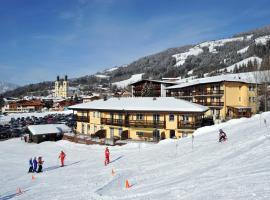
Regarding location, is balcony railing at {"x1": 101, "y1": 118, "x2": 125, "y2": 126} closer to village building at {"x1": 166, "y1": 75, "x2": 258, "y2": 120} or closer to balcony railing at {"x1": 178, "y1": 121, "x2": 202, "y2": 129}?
balcony railing at {"x1": 178, "y1": 121, "x2": 202, "y2": 129}

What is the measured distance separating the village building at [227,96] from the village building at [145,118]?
1311cm

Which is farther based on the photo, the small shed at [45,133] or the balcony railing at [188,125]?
the small shed at [45,133]

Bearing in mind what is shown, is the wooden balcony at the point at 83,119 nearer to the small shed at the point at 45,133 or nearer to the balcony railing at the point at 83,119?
the balcony railing at the point at 83,119

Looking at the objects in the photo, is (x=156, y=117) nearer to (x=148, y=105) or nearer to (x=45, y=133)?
(x=148, y=105)

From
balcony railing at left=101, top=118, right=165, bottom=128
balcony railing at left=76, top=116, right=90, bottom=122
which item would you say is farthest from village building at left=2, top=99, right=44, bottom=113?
balcony railing at left=101, top=118, right=165, bottom=128

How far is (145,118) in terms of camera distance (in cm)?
4681

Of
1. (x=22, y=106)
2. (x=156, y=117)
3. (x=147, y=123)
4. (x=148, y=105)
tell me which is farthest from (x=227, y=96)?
(x=22, y=106)

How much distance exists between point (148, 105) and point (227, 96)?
20.2 metres

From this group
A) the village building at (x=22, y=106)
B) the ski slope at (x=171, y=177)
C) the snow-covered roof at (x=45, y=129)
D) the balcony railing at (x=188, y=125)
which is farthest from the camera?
the village building at (x=22, y=106)

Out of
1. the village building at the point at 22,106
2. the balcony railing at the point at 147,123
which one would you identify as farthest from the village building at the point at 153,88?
the village building at the point at 22,106

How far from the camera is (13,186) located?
21.5 metres

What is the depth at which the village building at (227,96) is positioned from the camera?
59656mm

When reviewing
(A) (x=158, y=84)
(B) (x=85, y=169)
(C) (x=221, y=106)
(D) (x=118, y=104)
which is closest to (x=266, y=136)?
(B) (x=85, y=169)

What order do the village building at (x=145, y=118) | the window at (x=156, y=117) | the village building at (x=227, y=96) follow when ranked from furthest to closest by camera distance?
the village building at (x=227, y=96), the window at (x=156, y=117), the village building at (x=145, y=118)
